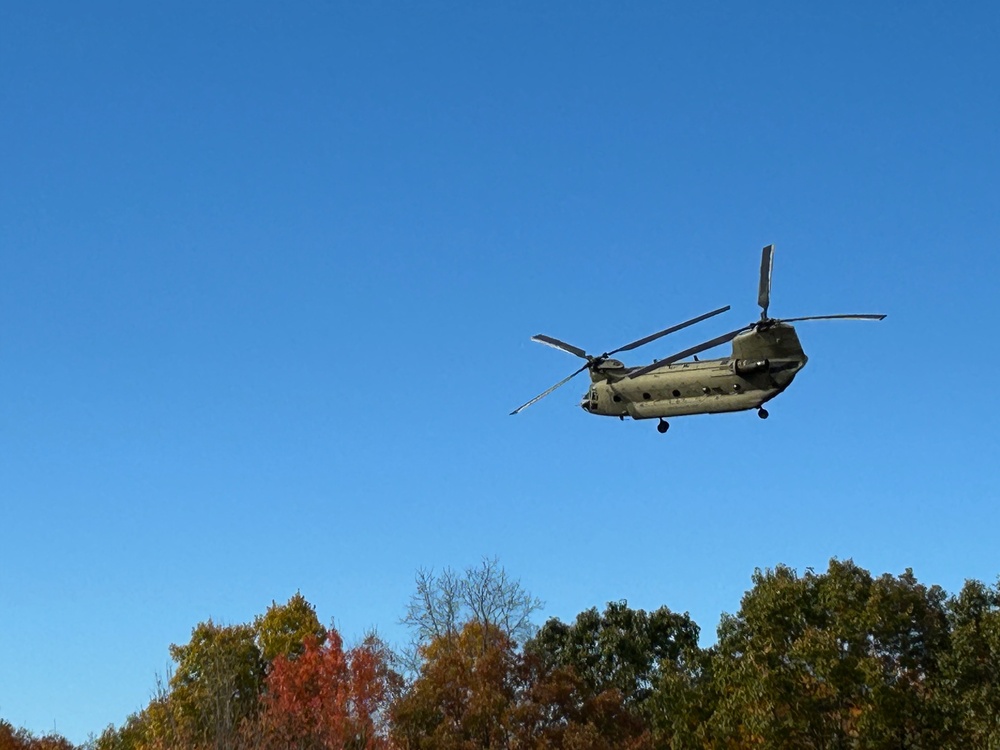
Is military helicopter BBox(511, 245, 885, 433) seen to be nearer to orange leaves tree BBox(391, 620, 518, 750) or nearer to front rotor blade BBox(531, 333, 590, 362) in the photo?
front rotor blade BBox(531, 333, 590, 362)

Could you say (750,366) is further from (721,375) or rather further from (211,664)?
(211,664)

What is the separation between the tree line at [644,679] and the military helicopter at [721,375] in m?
15.0

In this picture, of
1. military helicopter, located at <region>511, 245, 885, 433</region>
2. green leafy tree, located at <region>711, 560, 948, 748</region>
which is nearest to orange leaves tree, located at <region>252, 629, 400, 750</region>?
green leafy tree, located at <region>711, 560, 948, 748</region>

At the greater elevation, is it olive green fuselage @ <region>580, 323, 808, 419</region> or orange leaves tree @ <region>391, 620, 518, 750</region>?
olive green fuselage @ <region>580, 323, 808, 419</region>

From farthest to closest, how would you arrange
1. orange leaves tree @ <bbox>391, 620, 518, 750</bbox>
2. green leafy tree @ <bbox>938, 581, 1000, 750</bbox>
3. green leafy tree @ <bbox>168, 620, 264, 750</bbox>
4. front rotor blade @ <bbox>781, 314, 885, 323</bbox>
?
green leafy tree @ <bbox>168, 620, 264, 750</bbox> < orange leaves tree @ <bbox>391, 620, 518, 750</bbox> < green leafy tree @ <bbox>938, 581, 1000, 750</bbox> < front rotor blade @ <bbox>781, 314, 885, 323</bbox>

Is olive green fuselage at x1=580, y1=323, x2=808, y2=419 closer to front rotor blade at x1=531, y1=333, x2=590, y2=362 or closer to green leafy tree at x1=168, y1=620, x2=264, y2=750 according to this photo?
front rotor blade at x1=531, y1=333, x2=590, y2=362

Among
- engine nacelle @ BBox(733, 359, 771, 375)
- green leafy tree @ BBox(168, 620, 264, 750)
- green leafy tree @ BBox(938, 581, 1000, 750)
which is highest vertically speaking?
green leafy tree @ BBox(168, 620, 264, 750)

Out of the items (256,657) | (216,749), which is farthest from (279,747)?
(256,657)

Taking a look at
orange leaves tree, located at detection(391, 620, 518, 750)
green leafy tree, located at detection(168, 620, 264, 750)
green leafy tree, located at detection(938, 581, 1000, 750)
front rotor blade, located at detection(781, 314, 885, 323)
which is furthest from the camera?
green leafy tree, located at detection(168, 620, 264, 750)

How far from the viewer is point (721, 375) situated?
33406 mm

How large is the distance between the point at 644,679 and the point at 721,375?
3601 cm

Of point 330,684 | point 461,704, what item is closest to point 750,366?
point 461,704

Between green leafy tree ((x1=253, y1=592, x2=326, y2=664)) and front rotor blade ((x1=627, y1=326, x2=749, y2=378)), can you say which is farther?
green leafy tree ((x1=253, y1=592, x2=326, y2=664))

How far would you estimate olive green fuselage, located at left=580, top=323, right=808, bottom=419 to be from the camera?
32.6 meters
